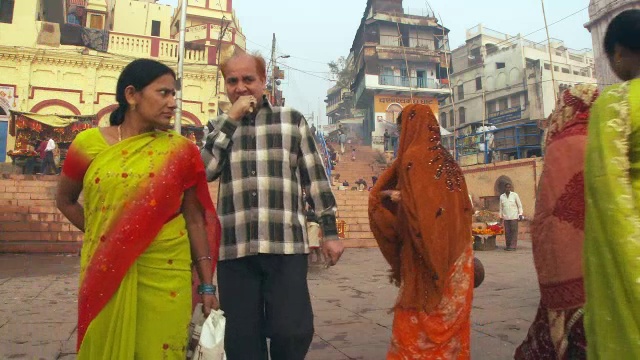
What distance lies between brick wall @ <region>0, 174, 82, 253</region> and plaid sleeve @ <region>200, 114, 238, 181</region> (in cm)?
1021

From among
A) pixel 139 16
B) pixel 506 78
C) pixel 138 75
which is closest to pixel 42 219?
pixel 138 75

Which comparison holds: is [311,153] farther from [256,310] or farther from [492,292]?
[492,292]

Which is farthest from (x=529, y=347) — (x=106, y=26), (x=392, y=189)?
(x=106, y=26)

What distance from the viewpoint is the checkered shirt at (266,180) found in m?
2.17

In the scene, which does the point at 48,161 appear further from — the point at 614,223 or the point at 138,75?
the point at 614,223

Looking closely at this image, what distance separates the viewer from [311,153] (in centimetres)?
235

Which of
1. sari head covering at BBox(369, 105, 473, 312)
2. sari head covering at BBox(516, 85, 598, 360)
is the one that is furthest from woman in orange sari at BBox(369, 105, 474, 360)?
sari head covering at BBox(516, 85, 598, 360)

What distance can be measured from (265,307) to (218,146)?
0.78 metres

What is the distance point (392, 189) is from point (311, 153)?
0.87 m

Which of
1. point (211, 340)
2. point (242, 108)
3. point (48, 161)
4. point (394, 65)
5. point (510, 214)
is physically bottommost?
point (211, 340)

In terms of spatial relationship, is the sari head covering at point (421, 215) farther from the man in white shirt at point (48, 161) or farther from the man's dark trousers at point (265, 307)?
the man in white shirt at point (48, 161)

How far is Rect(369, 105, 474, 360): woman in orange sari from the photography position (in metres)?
2.73

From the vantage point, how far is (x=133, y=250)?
69.6 inches

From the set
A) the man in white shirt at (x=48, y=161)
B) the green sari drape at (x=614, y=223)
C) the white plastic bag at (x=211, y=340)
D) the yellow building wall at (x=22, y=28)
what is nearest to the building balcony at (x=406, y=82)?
the yellow building wall at (x=22, y=28)
